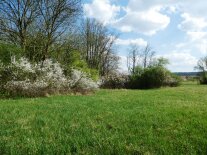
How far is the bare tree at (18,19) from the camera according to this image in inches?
822

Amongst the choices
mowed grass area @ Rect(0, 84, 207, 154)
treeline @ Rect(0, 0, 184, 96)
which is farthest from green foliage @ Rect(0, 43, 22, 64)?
mowed grass area @ Rect(0, 84, 207, 154)

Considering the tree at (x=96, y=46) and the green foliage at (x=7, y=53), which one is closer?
the green foliage at (x=7, y=53)

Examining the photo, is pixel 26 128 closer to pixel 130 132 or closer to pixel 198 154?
pixel 130 132

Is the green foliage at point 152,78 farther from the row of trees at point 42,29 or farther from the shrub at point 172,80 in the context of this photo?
the row of trees at point 42,29

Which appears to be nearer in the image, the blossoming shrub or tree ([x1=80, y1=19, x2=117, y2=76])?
the blossoming shrub

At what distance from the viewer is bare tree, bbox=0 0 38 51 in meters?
20.9

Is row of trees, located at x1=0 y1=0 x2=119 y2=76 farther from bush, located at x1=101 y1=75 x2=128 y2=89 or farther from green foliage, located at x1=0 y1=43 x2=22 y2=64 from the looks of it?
bush, located at x1=101 y1=75 x2=128 y2=89

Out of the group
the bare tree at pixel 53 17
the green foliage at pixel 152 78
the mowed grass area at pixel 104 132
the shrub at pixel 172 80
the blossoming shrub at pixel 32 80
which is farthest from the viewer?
the shrub at pixel 172 80

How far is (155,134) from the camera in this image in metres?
6.17

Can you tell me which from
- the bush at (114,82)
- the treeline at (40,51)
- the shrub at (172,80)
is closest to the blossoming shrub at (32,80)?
the treeline at (40,51)

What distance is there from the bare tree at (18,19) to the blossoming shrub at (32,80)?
12.6ft

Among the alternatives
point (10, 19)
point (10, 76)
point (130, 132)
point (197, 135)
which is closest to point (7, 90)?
point (10, 76)

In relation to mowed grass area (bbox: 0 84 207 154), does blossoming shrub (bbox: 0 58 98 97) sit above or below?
above

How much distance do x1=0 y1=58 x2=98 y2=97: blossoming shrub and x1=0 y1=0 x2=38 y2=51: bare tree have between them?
12.6ft
